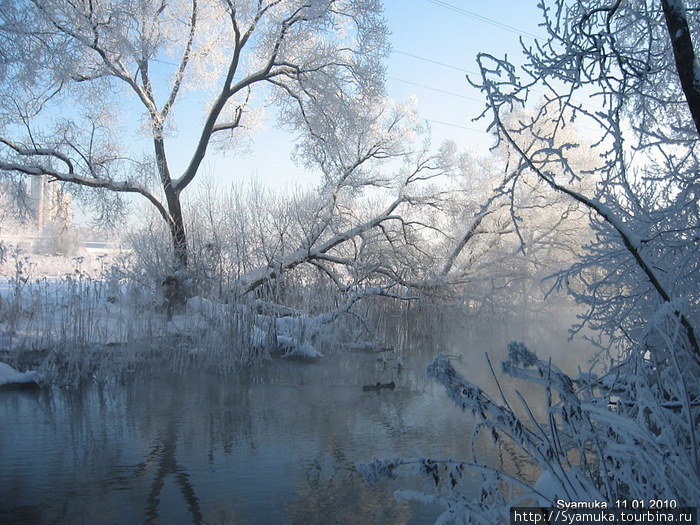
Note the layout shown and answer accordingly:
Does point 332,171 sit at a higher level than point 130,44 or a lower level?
lower

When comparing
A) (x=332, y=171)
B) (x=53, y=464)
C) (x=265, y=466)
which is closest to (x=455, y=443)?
(x=265, y=466)

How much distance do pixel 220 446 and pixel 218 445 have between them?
1.6 inches

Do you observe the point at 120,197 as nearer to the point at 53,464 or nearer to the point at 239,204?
the point at 239,204

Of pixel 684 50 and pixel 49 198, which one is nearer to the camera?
pixel 684 50

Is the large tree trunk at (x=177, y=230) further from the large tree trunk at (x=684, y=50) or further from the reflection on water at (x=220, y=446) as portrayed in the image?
the large tree trunk at (x=684, y=50)

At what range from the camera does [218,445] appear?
514cm

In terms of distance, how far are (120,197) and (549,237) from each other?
9444mm

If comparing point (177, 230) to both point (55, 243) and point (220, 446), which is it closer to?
point (220, 446)

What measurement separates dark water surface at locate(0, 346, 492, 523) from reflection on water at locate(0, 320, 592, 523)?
0.01m

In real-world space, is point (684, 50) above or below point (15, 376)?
above

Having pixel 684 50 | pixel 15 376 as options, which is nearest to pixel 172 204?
pixel 15 376

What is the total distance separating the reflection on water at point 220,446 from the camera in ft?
12.6

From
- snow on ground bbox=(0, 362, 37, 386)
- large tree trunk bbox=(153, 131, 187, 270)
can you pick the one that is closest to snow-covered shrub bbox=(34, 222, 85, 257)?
large tree trunk bbox=(153, 131, 187, 270)

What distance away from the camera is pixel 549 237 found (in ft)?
42.2
